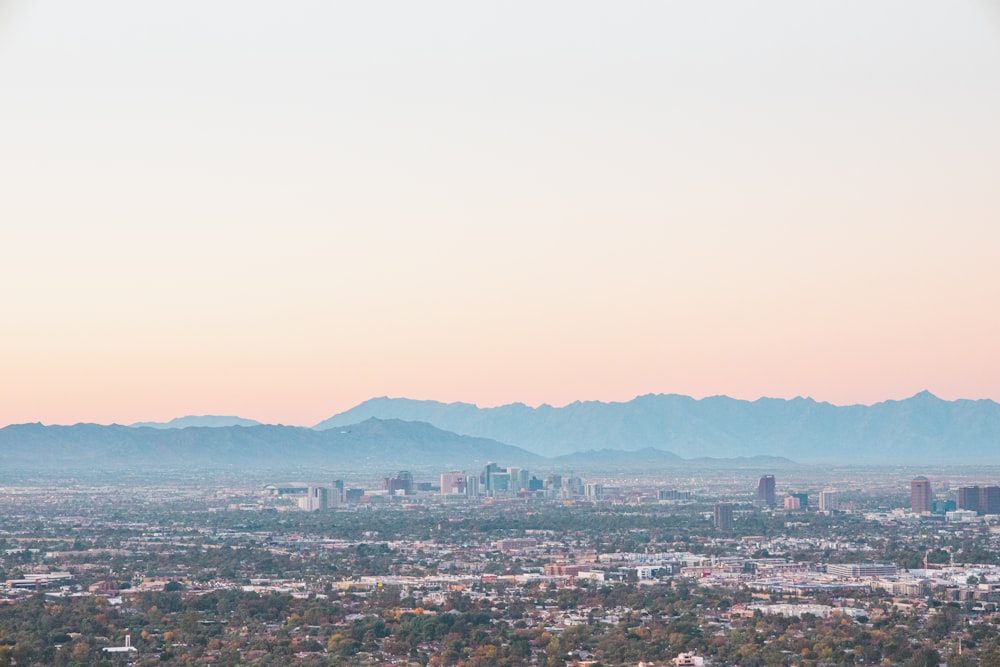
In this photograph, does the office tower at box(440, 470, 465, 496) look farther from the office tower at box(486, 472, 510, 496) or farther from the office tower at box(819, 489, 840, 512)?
the office tower at box(819, 489, 840, 512)

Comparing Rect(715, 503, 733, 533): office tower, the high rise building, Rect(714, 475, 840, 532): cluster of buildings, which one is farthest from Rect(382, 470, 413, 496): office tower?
Rect(715, 503, 733, 533): office tower

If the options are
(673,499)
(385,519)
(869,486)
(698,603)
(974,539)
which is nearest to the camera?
(698,603)


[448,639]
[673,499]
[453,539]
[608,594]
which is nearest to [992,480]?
[673,499]

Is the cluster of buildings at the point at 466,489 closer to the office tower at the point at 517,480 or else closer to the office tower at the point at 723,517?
the office tower at the point at 517,480

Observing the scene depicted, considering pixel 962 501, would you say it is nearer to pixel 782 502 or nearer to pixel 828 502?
pixel 828 502

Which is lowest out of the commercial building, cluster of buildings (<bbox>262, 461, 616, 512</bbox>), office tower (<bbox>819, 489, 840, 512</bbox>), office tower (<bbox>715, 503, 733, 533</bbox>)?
the commercial building

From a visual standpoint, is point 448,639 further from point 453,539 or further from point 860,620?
point 453,539

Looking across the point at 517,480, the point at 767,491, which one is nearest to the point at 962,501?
the point at 767,491

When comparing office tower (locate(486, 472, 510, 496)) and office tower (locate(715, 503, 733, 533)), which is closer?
office tower (locate(715, 503, 733, 533))

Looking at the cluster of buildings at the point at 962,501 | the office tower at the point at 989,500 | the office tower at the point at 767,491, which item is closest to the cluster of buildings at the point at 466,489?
the office tower at the point at 767,491
